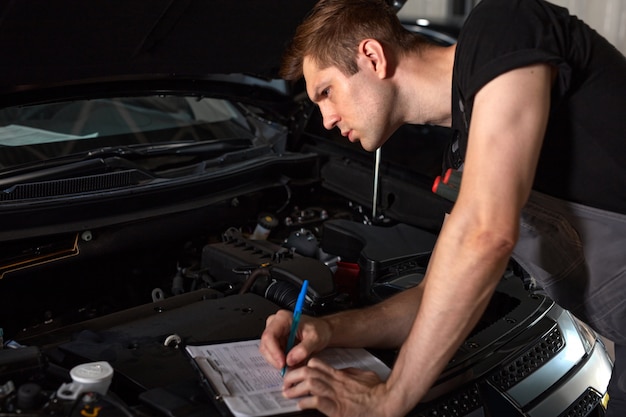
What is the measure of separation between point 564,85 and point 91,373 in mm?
975

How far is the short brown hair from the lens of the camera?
156 centimetres

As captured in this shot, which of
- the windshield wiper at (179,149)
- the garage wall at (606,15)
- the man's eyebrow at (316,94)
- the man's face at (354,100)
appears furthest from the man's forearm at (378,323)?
the garage wall at (606,15)

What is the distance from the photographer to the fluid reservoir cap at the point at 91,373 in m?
1.34

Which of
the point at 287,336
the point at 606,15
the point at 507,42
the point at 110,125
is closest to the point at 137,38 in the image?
→ the point at 110,125

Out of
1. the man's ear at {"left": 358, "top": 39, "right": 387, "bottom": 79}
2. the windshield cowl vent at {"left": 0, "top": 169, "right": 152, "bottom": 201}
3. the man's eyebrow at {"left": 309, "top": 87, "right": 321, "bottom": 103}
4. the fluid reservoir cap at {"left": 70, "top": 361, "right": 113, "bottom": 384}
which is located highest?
the man's ear at {"left": 358, "top": 39, "right": 387, "bottom": 79}

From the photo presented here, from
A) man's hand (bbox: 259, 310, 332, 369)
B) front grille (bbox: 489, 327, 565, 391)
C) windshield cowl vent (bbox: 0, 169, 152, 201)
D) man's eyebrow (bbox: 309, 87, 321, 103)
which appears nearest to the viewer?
man's hand (bbox: 259, 310, 332, 369)

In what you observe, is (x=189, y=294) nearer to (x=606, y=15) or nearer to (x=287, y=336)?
(x=287, y=336)

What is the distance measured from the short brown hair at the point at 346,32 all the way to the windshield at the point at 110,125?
2.84ft

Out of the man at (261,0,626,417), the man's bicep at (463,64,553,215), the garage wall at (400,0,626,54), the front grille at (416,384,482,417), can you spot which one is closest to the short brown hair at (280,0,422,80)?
the man at (261,0,626,417)

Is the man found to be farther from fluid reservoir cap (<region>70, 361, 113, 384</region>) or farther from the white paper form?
fluid reservoir cap (<region>70, 361, 113, 384</region>)

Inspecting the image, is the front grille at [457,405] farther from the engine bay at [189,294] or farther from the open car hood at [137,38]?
the open car hood at [137,38]

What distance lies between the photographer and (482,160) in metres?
1.25

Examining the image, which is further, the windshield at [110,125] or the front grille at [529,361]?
the windshield at [110,125]

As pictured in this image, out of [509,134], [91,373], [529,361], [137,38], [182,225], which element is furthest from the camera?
[182,225]
